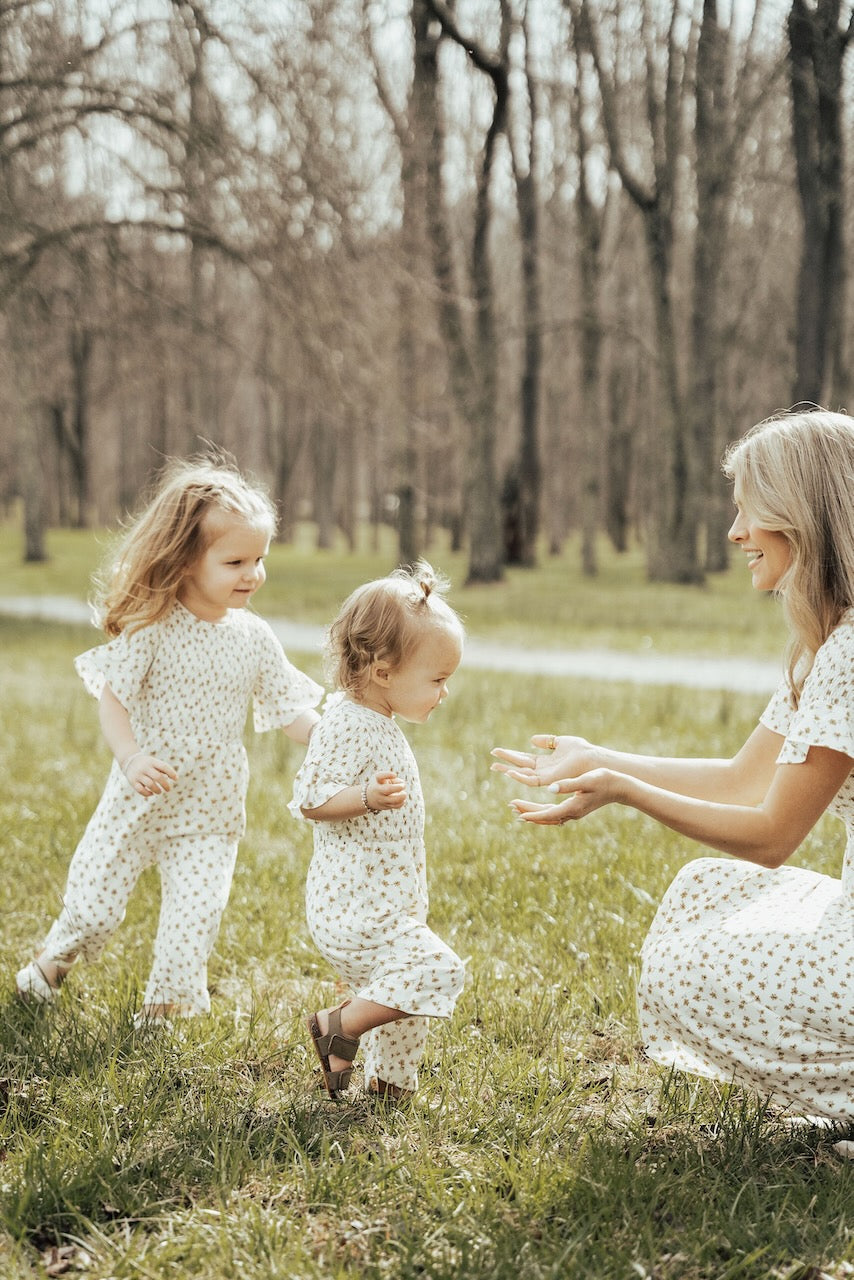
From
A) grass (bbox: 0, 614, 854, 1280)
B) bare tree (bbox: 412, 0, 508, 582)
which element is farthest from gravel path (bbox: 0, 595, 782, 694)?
bare tree (bbox: 412, 0, 508, 582)

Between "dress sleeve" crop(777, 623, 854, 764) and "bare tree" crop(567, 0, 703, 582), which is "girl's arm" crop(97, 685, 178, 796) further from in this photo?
"bare tree" crop(567, 0, 703, 582)

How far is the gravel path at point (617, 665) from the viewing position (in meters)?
10.6

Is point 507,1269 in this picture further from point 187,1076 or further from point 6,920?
point 6,920

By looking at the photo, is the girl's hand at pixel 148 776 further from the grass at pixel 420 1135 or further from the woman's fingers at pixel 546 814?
the woman's fingers at pixel 546 814

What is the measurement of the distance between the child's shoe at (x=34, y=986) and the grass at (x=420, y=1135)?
0.05m

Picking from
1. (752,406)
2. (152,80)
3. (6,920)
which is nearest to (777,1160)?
(6,920)

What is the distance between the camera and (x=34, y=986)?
346 cm

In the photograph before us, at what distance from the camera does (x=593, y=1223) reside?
2.24 meters

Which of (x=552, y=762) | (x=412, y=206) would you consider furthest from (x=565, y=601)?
(x=552, y=762)

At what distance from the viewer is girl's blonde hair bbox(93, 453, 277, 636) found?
11.3ft

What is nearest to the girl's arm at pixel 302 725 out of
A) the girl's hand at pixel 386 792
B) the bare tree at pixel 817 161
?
the girl's hand at pixel 386 792

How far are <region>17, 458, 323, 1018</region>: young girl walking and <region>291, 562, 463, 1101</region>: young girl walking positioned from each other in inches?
24.5

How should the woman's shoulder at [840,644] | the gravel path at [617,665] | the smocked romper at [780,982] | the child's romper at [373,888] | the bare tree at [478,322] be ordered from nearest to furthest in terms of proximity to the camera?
1. the smocked romper at [780,982]
2. the woman's shoulder at [840,644]
3. the child's romper at [373,888]
4. the gravel path at [617,665]
5. the bare tree at [478,322]

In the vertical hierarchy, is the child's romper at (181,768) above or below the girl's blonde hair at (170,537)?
below
